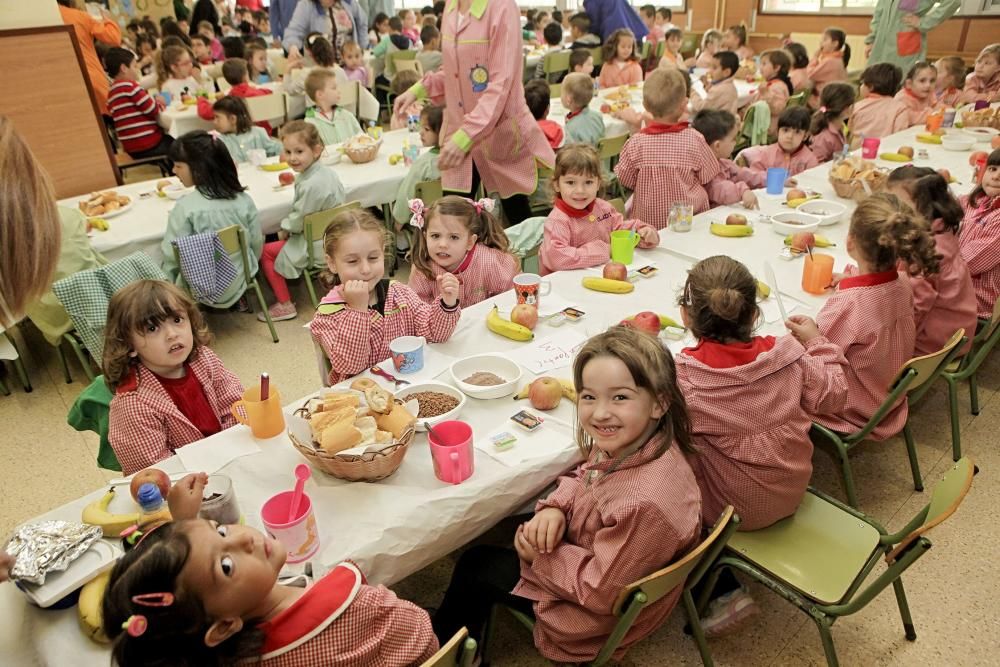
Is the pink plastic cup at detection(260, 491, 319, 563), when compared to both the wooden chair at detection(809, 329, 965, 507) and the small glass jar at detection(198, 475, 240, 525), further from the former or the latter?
the wooden chair at detection(809, 329, 965, 507)

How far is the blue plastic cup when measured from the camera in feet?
11.9

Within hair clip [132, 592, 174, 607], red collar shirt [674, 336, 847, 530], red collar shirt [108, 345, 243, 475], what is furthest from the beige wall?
red collar shirt [674, 336, 847, 530]

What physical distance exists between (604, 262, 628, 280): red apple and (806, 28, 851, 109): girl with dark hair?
501cm

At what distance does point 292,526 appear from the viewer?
1438 millimetres

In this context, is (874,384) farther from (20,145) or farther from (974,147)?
(974,147)

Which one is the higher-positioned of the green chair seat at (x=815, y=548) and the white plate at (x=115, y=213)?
the white plate at (x=115, y=213)

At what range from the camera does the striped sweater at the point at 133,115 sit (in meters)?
5.74

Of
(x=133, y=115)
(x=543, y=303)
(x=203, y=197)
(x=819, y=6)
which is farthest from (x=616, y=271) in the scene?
(x=819, y=6)

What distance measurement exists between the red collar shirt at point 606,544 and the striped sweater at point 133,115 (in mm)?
5704

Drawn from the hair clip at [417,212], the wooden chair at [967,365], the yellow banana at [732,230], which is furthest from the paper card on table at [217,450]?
the wooden chair at [967,365]

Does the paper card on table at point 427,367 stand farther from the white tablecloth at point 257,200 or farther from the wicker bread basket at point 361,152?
the wicker bread basket at point 361,152

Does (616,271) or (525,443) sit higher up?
(616,271)

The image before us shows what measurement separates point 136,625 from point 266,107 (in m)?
5.50

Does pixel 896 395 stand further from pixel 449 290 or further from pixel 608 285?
pixel 449 290
